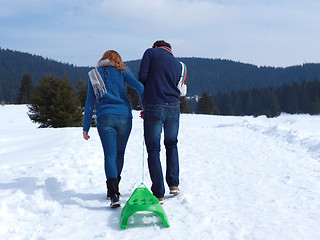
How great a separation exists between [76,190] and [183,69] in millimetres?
2586

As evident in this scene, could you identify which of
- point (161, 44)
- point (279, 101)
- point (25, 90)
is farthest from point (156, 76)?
point (279, 101)

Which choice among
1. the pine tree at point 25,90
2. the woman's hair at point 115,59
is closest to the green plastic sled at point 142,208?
the woman's hair at point 115,59

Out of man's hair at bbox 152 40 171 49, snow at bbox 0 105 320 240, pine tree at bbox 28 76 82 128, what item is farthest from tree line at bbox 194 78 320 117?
man's hair at bbox 152 40 171 49

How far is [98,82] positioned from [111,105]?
35 cm

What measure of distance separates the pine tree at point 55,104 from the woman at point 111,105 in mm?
21381

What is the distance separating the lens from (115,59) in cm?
404

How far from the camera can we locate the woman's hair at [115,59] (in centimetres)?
400

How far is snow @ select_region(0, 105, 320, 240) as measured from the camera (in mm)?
3207

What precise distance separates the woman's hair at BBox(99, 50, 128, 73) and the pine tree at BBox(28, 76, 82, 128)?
2134 centimetres

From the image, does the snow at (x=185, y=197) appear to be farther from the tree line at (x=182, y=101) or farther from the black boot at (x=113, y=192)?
the tree line at (x=182, y=101)

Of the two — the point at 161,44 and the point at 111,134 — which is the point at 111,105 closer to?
the point at 111,134

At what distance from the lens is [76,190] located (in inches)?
192

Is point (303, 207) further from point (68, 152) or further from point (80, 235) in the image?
point (68, 152)

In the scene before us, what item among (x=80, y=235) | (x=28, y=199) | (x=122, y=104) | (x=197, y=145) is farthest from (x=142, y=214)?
(x=197, y=145)
